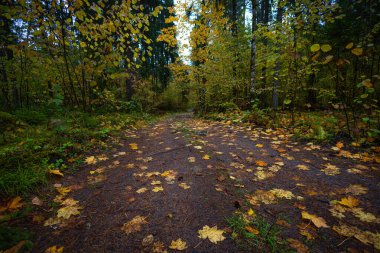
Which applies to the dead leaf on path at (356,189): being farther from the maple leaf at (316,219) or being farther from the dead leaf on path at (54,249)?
the dead leaf on path at (54,249)

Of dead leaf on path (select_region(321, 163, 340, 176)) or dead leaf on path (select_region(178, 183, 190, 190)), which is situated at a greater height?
dead leaf on path (select_region(178, 183, 190, 190))

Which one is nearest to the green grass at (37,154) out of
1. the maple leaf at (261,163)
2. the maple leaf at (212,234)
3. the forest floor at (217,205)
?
the forest floor at (217,205)

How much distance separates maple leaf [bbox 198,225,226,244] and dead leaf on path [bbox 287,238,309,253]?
1.86 feet

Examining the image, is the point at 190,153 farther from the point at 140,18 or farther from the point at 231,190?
the point at 140,18

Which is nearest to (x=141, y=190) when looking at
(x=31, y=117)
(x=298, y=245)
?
(x=298, y=245)

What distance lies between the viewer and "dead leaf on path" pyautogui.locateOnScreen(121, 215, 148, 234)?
5.52 feet

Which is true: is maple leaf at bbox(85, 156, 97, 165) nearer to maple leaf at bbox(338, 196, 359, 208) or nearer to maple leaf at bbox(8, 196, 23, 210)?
maple leaf at bbox(8, 196, 23, 210)

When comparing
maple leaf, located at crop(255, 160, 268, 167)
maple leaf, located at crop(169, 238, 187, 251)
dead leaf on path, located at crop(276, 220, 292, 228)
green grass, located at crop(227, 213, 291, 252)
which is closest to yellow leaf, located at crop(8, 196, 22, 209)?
maple leaf, located at crop(169, 238, 187, 251)

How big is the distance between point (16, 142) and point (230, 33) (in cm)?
935

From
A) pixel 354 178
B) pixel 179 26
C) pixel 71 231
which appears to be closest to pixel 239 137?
pixel 354 178

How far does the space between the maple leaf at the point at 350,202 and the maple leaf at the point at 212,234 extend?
4.76ft

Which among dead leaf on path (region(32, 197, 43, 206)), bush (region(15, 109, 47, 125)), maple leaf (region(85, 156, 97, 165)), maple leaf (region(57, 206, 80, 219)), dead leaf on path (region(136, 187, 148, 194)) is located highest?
bush (region(15, 109, 47, 125))

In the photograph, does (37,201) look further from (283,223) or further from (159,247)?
(283,223)

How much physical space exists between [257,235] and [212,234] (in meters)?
0.40
